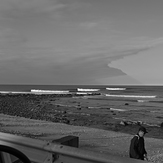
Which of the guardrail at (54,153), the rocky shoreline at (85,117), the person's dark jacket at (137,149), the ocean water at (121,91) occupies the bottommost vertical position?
the rocky shoreline at (85,117)

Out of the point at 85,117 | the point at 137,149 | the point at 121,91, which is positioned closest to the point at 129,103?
the point at 85,117

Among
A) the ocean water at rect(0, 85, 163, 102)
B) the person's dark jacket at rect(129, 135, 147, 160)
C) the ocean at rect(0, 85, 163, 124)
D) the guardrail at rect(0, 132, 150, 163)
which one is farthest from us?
the ocean water at rect(0, 85, 163, 102)

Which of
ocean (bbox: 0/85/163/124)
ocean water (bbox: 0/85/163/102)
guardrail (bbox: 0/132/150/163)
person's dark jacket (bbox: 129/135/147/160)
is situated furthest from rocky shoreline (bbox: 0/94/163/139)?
ocean water (bbox: 0/85/163/102)

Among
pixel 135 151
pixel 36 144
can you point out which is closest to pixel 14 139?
pixel 36 144

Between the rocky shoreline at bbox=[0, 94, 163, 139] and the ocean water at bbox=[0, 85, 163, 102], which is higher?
A: the ocean water at bbox=[0, 85, 163, 102]

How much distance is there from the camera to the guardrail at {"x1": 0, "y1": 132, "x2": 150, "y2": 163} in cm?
251

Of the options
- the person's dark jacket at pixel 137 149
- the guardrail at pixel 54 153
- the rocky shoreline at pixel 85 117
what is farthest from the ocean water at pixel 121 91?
the guardrail at pixel 54 153

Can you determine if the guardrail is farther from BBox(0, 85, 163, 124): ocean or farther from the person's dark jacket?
BBox(0, 85, 163, 124): ocean

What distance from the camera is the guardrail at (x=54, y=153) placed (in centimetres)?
251

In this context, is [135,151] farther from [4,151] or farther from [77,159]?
[4,151]

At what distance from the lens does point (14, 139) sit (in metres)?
3.25

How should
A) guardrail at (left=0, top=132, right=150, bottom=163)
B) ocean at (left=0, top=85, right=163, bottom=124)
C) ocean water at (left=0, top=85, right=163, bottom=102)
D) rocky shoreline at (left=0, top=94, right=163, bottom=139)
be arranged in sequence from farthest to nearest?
ocean water at (left=0, top=85, right=163, bottom=102)
ocean at (left=0, top=85, right=163, bottom=124)
rocky shoreline at (left=0, top=94, right=163, bottom=139)
guardrail at (left=0, top=132, right=150, bottom=163)

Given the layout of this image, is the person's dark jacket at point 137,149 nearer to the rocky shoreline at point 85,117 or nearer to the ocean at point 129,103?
the rocky shoreline at point 85,117

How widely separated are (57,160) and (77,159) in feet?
0.99
